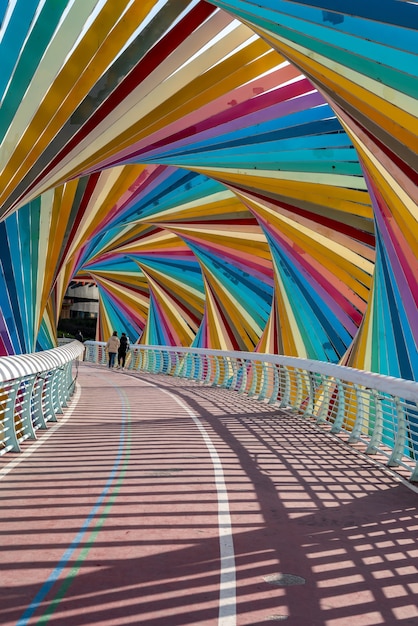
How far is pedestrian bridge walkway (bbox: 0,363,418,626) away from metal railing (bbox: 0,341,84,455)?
1.40 ft

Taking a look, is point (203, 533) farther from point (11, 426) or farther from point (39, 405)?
point (39, 405)

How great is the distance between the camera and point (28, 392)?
40.0 ft

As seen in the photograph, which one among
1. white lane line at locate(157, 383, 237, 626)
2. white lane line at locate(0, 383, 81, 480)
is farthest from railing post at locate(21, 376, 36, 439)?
white lane line at locate(157, 383, 237, 626)

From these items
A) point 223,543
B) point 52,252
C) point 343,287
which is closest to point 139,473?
point 223,543

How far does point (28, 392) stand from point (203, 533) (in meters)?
6.19

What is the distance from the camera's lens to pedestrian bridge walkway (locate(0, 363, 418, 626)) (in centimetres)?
489

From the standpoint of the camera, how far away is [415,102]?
9.77 meters

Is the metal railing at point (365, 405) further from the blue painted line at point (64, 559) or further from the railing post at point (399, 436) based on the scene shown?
the blue painted line at point (64, 559)

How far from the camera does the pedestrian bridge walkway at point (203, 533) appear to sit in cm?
489

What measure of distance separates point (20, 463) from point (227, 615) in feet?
18.8

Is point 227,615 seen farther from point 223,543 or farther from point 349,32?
point 349,32

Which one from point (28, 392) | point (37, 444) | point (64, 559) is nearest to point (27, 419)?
point (28, 392)

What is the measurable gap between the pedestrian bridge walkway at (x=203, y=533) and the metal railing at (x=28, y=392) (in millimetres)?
428

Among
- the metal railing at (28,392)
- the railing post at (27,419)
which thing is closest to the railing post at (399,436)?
the metal railing at (28,392)
